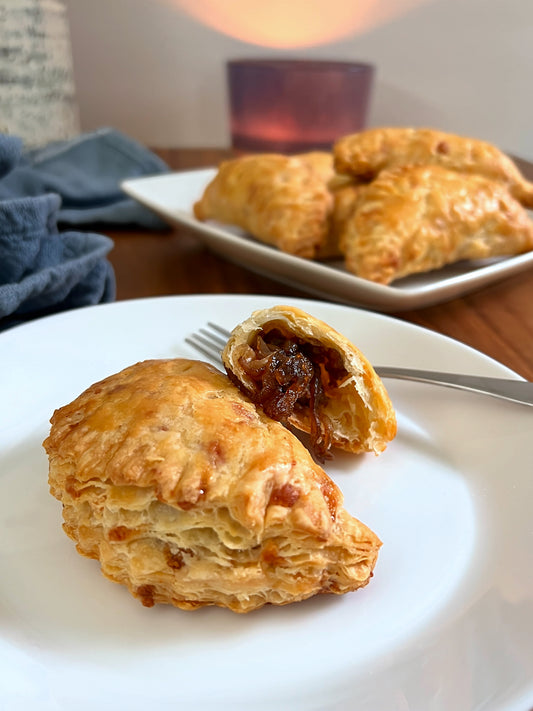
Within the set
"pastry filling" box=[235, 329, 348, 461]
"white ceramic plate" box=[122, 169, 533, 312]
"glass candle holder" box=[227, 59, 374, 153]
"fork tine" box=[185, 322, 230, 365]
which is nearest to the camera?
"pastry filling" box=[235, 329, 348, 461]

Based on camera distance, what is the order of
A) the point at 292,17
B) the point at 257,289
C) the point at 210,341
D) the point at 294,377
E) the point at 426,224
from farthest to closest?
the point at 292,17 → the point at 257,289 → the point at 426,224 → the point at 210,341 → the point at 294,377

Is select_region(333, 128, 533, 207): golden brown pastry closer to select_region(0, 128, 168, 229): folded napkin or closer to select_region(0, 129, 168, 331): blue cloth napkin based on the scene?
select_region(0, 128, 168, 229): folded napkin

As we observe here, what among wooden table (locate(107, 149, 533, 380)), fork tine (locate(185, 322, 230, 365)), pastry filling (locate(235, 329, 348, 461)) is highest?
pastry filling (locate(235, 329, 348, 461))

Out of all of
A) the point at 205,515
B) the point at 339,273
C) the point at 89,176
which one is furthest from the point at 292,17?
the point at 205,515

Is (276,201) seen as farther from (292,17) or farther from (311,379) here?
(292,17)

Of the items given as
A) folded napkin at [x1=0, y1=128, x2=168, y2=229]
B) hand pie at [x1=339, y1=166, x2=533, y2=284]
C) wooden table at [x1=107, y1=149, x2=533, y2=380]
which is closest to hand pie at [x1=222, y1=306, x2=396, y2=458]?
wooden table at [x1=107, y1=149, x2=533, y2=380]

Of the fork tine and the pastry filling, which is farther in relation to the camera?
the fork tine

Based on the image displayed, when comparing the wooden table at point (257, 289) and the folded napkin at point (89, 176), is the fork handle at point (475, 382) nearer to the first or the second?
the wooden table at point (257, 289)
